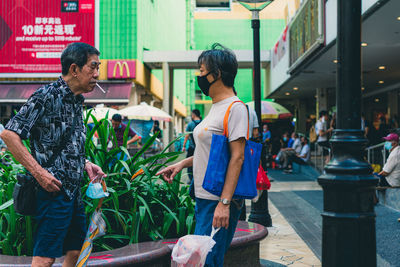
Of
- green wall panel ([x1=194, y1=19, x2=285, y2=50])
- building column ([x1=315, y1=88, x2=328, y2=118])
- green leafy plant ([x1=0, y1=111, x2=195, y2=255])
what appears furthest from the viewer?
green wall panel ([x1=194, y1=19, x2=285, y2=50])

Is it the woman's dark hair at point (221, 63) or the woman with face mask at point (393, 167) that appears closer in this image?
the woman's dark hair at point (221, 63)

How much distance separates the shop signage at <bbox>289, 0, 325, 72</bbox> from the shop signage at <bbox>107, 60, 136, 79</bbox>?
33.6ft

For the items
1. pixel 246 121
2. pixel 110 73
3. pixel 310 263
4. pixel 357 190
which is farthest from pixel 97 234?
pixel 110 73

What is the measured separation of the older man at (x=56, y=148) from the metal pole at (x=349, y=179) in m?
1.61

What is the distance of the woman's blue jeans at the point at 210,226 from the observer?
109 inches

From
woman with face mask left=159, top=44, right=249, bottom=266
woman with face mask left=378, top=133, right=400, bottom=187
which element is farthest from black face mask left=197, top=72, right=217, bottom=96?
woman with face mask left=378, top=133, right=400, bottom=187

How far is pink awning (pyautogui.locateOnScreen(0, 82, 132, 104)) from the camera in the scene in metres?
26.1

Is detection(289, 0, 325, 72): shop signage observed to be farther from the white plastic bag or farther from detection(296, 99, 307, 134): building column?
detection(296, 99, 307, 134): building column

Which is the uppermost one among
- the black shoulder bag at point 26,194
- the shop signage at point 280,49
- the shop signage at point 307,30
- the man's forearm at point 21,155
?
the shop signage at point 280,49

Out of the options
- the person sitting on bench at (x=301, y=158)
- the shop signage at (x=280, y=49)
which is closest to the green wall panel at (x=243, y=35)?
the shop signage at (x=280, y=49)

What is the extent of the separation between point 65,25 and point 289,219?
21951 mm

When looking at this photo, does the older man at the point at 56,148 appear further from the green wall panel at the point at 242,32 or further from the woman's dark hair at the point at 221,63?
the green wall panel at the point at 242,32

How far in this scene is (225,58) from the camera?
2.87 metres

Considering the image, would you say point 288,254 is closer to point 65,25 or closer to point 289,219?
point 289,219
